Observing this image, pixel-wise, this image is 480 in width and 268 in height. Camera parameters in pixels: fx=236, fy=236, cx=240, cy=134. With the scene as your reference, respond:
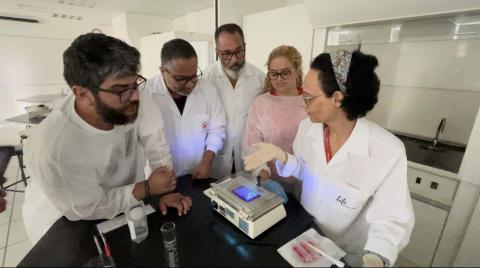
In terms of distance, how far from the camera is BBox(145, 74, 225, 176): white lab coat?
1507 mm

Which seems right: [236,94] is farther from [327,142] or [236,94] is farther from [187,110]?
[327,142]

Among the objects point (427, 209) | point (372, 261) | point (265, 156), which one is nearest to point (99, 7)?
point (265, 156)

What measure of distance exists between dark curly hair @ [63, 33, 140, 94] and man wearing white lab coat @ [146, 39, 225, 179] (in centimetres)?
46

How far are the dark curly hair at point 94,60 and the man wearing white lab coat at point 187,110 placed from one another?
1.51 feet

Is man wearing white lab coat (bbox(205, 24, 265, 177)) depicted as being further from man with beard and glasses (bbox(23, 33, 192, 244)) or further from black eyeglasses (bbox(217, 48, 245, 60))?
man with beard and glasses (bbox(23, 33, 192, 244))

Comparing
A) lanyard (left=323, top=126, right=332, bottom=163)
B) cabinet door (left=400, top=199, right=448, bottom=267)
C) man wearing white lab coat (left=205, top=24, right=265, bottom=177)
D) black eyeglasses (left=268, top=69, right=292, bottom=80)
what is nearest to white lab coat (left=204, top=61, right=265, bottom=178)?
man wearing white lab coat (left=205, top=24, right=265, bottom=177)

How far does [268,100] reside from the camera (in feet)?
4.94

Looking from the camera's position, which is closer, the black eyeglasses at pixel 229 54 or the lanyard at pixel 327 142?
the lanyard at pixel 327 142

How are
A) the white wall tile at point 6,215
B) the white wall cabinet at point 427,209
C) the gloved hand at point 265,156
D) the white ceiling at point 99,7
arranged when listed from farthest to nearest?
the white ceiling at point 99,7 < the white wall tile at point 6,215 < the white wall cabinet at point 427,209 < the gloved hand at point 265,156

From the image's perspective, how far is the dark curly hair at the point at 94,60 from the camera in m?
0.85

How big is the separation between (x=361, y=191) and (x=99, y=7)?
443 centimetres

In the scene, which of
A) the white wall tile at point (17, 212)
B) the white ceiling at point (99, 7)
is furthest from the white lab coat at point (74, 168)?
the white ceiling at point (99, 7)

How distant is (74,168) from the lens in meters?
0.89

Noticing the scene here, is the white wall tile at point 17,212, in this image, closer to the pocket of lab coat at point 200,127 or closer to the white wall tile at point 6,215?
the white wall tile at point 6,215
